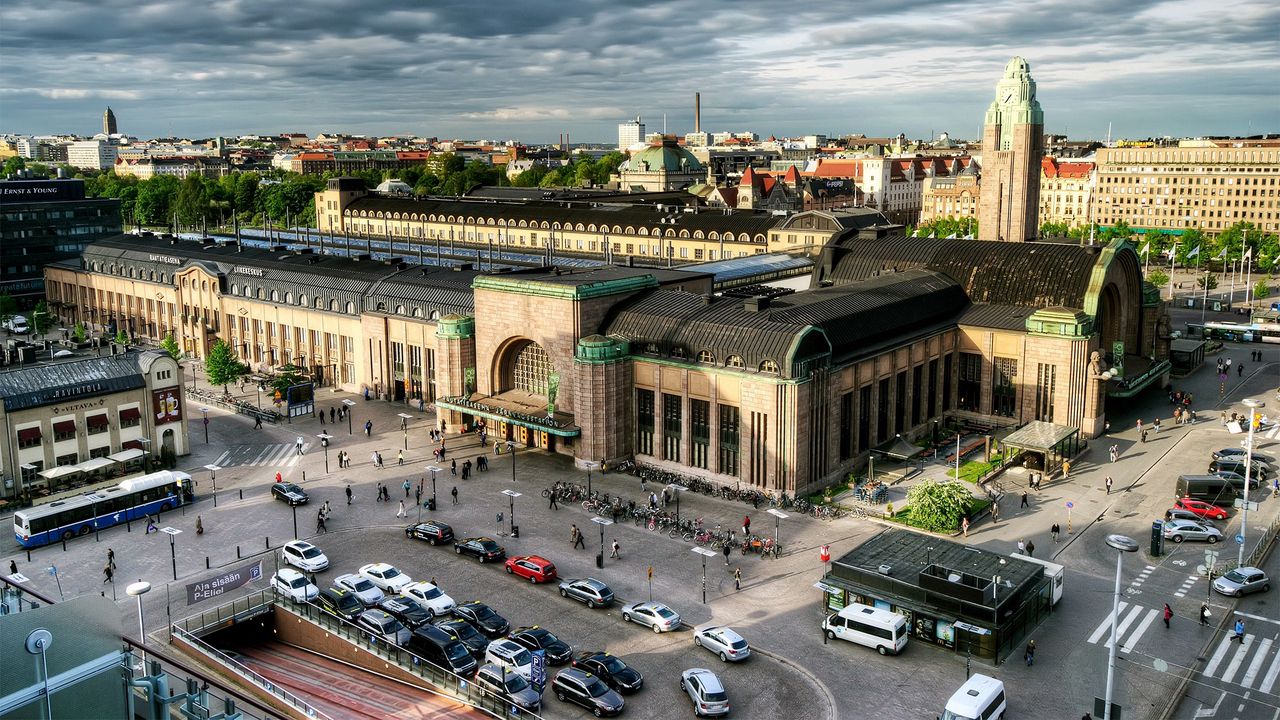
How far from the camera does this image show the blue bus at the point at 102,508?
206 ft

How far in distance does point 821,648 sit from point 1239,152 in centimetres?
18646

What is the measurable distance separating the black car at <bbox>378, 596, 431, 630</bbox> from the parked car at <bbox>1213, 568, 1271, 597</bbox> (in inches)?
1627

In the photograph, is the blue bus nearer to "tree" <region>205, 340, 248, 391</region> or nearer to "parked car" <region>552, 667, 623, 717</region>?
"tree" <region>205, 340, 248, 391</region>

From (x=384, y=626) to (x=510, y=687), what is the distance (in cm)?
881

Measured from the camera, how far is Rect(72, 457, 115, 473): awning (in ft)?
241

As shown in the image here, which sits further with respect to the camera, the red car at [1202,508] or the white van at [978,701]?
A: the red car at [1202,508]

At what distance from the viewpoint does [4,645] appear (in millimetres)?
18219

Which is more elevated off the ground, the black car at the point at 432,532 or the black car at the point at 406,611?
the black car at the point at 432,532

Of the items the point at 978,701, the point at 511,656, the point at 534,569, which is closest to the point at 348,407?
the point at 534,569

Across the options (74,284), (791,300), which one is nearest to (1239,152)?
(791,300)

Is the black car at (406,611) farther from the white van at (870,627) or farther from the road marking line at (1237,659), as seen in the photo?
the road marking line at (1237,659)

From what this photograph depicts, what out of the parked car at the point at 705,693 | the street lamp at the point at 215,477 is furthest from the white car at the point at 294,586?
the parked car at the point at 705,693

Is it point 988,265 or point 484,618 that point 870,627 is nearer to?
point 484,618

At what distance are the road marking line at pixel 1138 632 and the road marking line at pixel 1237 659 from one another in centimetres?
394
